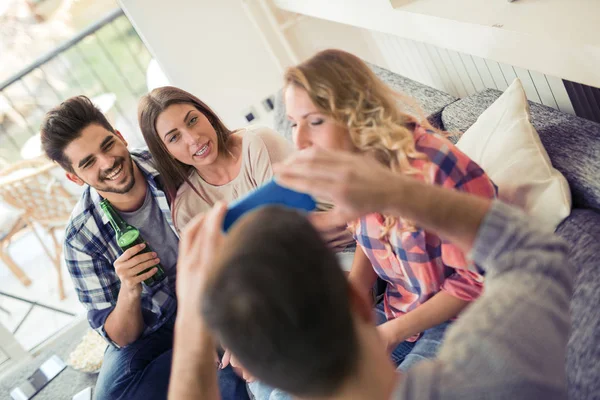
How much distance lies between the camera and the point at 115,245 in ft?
6.60

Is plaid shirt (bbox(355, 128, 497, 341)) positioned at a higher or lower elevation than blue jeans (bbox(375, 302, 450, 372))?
higher

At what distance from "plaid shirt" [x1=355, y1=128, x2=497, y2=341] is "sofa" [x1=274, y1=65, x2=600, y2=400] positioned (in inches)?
6.8

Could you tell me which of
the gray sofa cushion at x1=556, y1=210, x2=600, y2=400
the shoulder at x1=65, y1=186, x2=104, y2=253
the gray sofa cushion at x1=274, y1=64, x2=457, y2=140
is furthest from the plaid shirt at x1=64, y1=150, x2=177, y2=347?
the gray sofa cushion at x1=556, y1=210, x2=600, y2=400

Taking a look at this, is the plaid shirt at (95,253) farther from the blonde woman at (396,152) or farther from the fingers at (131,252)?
the blonde woman at (396,152)

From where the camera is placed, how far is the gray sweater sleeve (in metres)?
0.59

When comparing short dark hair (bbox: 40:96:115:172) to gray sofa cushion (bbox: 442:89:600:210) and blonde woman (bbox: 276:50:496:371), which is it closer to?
blonde woman (bbox: 276:50:496:371)

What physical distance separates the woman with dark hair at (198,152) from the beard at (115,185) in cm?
12

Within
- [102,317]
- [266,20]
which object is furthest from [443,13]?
[266,20]

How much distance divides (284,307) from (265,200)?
0.34 meters

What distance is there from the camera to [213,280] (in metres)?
0.61

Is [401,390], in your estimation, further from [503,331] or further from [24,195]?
[24,195]

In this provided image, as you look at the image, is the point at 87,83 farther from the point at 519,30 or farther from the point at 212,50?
the point at 519,30

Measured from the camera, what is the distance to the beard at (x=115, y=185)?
1881mm

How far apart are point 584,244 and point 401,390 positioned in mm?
580
